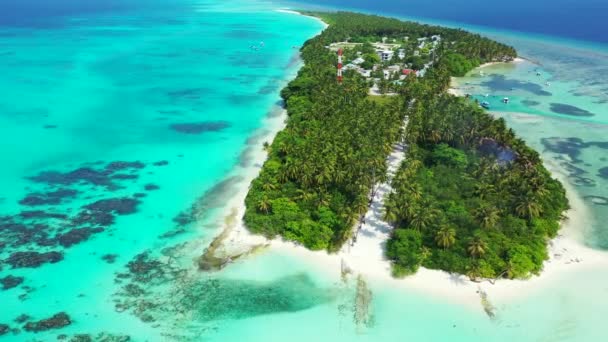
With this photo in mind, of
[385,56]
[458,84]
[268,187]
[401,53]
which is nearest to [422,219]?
[268,187]

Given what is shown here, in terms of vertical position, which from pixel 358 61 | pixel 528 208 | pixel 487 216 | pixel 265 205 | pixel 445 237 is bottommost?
pixel 265 205

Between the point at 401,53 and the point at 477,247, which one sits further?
the point at 401,53

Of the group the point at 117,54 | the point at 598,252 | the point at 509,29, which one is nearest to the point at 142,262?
the point at 598,252

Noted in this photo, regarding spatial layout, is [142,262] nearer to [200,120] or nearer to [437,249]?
[437,249]

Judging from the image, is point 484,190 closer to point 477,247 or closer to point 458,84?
point 477,247

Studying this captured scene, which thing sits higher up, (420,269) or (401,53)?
(401,53)

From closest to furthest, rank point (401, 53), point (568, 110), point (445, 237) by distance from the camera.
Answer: point (445, 237), point (568, 110), point (401, 53)

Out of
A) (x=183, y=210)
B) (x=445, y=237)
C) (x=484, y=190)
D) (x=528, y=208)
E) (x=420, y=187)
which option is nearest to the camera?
(x=445, y=237)
